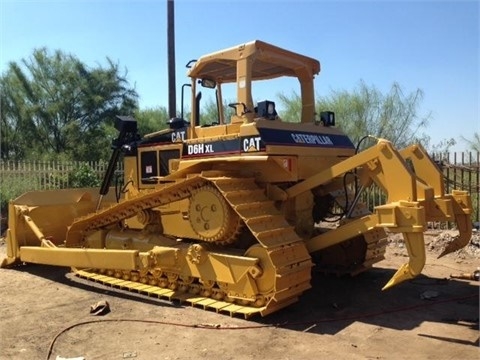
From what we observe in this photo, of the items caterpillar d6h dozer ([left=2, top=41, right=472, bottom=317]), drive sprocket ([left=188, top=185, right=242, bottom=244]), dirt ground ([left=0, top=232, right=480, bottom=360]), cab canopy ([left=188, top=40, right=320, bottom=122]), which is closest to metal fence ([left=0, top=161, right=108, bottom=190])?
caterpillar d6h dozer ([left=2, top=41, right=472, bottom=317])

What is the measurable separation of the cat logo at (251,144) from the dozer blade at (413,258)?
1.95 metres

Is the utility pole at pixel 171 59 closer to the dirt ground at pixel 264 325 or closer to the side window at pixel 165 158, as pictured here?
the side window at pixel 165 158

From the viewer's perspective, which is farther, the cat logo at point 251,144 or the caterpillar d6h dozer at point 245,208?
the cat logo at point 251,144

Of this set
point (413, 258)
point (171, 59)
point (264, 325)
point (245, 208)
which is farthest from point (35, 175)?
point (413, 258)

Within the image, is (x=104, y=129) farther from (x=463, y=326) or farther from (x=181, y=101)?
(x=463, y=326)

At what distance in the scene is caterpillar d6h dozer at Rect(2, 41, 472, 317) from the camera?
530 centimetres

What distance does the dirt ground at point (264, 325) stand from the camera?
180 inches

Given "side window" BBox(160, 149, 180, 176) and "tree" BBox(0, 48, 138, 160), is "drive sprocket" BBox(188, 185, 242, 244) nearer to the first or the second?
"side window" BBox(160, 149, 180, 176)

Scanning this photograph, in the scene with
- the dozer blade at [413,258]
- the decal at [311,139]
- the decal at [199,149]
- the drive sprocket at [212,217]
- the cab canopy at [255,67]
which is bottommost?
the dozer blade at [413,258]

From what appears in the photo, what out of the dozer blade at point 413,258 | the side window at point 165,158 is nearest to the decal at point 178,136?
the side window at point 165,158

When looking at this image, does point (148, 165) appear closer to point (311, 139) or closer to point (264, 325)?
point (311, 139)

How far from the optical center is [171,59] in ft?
49.6

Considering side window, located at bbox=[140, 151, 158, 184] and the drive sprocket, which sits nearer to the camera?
the drive sprocket

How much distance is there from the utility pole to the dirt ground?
862 cm
